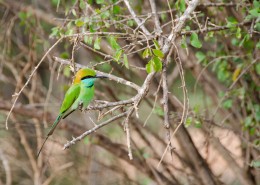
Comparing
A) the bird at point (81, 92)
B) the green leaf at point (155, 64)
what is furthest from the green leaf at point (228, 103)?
the green leaf at point (155, 64)

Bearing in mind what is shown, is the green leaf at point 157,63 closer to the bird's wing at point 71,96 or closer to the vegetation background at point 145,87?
the vegetation background at point 145,87

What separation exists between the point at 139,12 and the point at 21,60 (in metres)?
2.04

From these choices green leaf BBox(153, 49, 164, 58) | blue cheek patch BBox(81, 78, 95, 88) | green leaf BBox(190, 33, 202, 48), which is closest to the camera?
green leaf BBox(153, 49, 164, 58)

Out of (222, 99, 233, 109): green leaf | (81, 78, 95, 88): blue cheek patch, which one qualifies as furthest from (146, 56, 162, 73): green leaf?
(222, 99, 233, 109): green leaf

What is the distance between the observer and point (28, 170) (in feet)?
19.5

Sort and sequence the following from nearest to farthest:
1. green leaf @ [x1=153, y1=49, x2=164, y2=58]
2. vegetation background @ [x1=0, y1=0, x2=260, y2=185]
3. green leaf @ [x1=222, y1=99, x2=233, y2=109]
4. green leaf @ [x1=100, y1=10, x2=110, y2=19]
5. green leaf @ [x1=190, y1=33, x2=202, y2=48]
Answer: green leaf @ [x1=153, y1=49, x2=164, y2=58] < green leaf @ [x1=190, y1=33, x2=202, y2=48] < vegetation background @ [x1=0, y1=0, x2=260, y2=185] < green leaf @ [x1=100, y1=10, x2=110, y2=19] < green leaf @ [x1=222, y1=99, x2=233, y2=109]

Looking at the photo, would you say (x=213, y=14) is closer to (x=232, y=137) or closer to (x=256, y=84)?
(x=256, y=84)

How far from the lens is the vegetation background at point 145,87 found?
3.01 meters

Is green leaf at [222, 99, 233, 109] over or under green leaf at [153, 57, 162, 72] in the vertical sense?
under

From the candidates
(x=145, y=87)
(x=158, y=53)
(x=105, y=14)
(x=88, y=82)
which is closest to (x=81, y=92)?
(x=88, y=82)

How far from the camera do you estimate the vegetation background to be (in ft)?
9.86

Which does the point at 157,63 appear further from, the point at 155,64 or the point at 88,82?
the point at 88,82

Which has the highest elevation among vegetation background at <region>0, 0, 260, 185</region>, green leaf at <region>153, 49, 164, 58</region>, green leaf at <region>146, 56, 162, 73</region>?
green leaf at <region>153, 49, 164, 58</region>

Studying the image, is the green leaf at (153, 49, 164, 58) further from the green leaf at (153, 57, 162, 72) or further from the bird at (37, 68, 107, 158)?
the bird at (37, 68, 107, 158)
